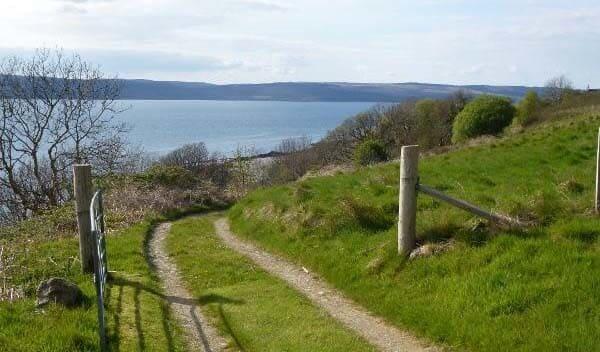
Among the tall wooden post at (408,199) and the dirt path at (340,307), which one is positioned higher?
the tall wooden post at (408,199)

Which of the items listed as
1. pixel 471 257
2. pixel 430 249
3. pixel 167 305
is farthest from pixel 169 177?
pixel 471 257

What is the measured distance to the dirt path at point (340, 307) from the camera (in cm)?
846

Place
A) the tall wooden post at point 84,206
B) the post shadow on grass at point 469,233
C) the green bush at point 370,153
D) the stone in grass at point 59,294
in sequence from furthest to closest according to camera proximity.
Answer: the green bush at point 370,153
the tall wooden post at point 84,206
the post shadow on grass at point 469,233
the stone in grass at point 59,294

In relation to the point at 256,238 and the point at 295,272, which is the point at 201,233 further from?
the point at 295,272

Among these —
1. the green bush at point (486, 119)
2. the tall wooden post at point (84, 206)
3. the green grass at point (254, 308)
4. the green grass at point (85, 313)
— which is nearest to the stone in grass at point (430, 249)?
the green grass at point (254, 308)

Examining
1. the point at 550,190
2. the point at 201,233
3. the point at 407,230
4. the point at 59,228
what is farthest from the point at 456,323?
the point at 59,228

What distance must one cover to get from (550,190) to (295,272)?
6.19 m

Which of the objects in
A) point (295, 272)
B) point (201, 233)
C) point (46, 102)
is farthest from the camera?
point (46, 102)

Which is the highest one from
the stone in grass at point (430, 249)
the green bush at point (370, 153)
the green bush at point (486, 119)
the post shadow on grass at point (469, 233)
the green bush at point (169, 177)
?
the green bush at point (486, 119)

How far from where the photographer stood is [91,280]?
11391 millimetres

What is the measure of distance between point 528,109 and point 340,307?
52.4 m

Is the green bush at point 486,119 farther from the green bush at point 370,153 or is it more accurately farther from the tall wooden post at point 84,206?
the tall wooden post at point 84,206

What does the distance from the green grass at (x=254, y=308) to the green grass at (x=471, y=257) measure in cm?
107

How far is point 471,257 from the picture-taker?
9.59 m
